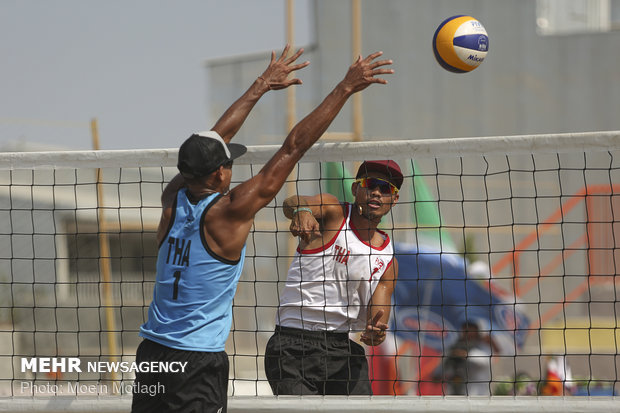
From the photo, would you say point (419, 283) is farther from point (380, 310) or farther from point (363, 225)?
point (380, 310)

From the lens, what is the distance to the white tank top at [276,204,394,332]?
497 centimetres

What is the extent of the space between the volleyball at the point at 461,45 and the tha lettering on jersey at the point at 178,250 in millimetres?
2465

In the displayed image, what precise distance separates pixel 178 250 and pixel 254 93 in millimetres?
1252

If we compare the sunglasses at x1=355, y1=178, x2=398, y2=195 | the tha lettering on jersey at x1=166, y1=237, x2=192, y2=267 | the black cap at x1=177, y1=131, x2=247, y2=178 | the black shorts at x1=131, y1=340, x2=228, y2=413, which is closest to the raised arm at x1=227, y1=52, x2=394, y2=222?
the black cap at x1=177, y1=131, x2=247, y2=178

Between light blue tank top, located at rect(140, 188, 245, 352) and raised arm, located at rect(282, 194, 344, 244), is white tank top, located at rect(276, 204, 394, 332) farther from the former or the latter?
light blue tank top, located at rect(140, 188, 245, 352)

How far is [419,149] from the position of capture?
4.91 meters

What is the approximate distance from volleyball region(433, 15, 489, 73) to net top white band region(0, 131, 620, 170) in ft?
2.46

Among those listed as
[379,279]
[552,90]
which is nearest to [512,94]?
[552,90]

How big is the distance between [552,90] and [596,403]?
2032cm

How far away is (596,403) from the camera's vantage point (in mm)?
4793

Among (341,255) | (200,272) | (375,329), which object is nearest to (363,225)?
Answer: (341,255)

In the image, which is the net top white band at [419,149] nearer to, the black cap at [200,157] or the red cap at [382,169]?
the red cap at [382,169]

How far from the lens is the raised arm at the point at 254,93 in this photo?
4684 millimetres

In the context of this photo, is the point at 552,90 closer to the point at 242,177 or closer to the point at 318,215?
the point at 242,177
